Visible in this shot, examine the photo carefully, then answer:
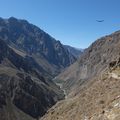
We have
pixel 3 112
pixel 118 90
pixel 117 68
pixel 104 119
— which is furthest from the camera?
pixel 3 112

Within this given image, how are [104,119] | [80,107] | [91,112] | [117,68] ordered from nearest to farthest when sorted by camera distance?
1. [104,119]
2. [91,112]
3. [80,107]
4. [117,68]

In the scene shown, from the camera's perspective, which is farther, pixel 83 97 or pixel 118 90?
pixel 83 97

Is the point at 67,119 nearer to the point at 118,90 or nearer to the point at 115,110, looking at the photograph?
the point at 118,90

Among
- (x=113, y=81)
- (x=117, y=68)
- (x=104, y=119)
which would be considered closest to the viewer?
(x=104, y=119)

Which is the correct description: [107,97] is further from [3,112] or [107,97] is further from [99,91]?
[3,112]

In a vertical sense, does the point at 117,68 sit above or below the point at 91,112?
above

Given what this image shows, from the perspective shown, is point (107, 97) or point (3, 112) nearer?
point (107, 97)

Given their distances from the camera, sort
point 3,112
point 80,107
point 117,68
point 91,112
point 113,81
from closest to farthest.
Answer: point 91,112 → point 80,107 → point 113,81 → point 117,68 → point 3,112

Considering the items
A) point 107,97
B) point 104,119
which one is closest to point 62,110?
point 107,97

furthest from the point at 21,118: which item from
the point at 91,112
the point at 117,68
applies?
the point at 91,112
